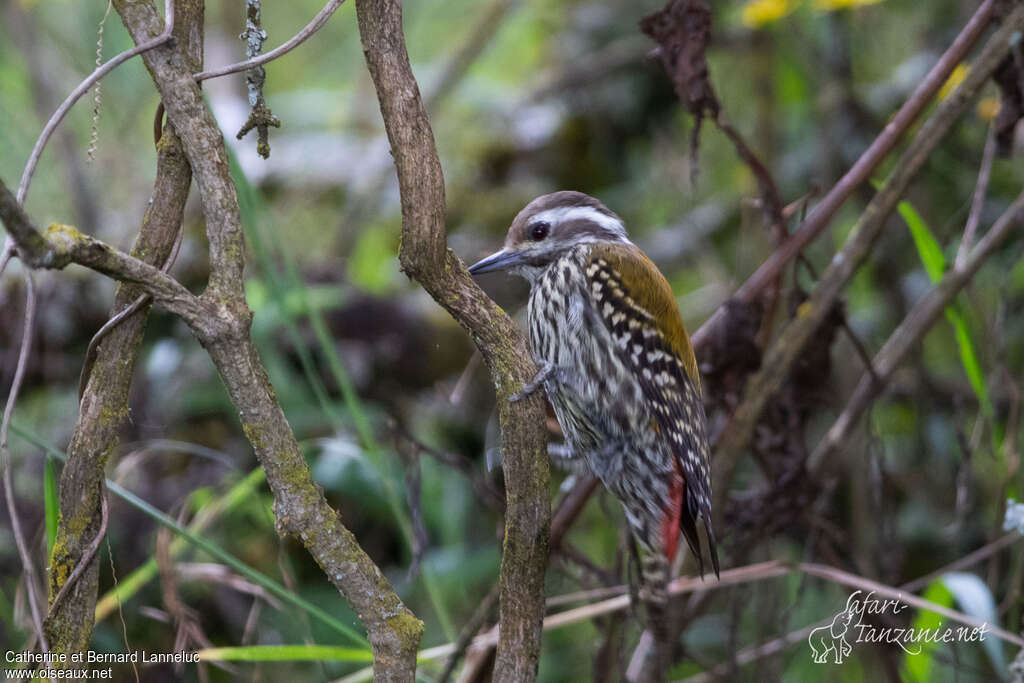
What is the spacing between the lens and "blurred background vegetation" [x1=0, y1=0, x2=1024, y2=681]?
9.11 feet

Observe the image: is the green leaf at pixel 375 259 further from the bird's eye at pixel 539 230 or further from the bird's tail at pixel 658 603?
the bird's tail at pixel 658 603

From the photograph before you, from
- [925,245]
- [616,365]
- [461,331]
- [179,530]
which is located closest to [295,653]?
[179,530]

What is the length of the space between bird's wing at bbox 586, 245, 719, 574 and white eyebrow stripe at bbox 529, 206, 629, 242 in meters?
0.12

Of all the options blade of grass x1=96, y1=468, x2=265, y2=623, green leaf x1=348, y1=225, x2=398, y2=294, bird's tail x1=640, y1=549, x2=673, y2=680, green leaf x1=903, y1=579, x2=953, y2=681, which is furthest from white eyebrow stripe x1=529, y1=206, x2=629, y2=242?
green leaf x1=348, y1=225, x2=398, y2=294

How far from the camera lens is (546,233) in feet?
8.49

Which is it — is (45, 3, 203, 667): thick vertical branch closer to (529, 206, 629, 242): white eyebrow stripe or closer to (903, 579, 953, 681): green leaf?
(529, 206, 629, 242): white eyebrow stripe

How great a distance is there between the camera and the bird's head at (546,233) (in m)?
2.52

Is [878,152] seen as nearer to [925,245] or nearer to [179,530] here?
[925,245]

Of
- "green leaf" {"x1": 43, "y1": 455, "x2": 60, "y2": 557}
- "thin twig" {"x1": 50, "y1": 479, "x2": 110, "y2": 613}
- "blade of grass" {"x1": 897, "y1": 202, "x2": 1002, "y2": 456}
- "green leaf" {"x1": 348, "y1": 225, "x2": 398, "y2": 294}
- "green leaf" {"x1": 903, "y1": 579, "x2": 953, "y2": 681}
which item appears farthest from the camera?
"green leaf" {"x1": 348, "y1": 225, "x2": 398, "y2": 294}

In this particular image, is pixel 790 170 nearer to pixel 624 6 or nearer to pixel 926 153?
pixel 624 6

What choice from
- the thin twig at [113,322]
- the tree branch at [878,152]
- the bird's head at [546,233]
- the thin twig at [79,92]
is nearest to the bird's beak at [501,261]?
the bird's head at [546,233]

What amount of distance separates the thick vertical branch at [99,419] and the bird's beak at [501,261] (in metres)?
1.14

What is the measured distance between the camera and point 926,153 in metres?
2.38

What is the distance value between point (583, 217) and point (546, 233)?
0.12 metres
